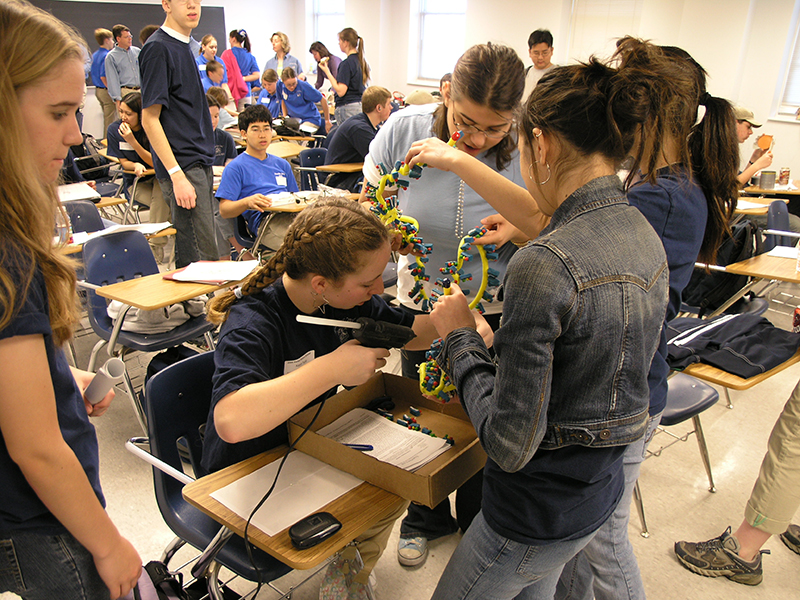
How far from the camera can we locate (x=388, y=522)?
4.93 feet

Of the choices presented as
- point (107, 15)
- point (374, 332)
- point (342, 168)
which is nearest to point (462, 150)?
point (374, 332)

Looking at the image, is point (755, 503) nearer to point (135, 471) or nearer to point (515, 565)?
point (515, 565)

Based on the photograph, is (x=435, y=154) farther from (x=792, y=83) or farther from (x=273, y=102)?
(x=273, y=102)

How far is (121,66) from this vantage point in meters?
8.34

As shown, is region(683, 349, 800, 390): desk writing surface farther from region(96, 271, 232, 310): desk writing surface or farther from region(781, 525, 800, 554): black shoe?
region(96, 271, 232, 310): desk writing surface

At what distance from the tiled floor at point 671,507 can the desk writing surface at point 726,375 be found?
0.67 meters

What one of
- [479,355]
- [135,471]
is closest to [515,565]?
[479,355]

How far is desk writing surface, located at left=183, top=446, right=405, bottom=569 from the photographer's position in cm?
102

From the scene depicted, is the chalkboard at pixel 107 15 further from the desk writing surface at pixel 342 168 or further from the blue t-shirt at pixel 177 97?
the blue t-shirt at pixel 177 97

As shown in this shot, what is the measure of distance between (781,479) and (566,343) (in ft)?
4.97

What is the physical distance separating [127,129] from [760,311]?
4.77 metres

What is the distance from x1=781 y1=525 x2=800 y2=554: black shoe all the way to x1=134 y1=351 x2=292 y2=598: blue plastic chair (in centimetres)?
196

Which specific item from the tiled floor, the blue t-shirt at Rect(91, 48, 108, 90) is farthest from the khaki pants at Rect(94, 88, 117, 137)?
the tiled floor

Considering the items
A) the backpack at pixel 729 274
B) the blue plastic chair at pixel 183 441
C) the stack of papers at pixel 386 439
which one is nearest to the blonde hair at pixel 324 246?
the blue plastic chair at pixel 183 441
